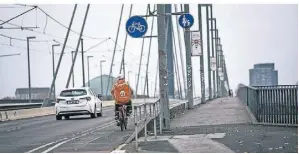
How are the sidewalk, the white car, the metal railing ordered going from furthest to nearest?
the white car < the metal railing < the sidewalk

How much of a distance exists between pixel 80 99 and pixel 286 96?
12.0 metres

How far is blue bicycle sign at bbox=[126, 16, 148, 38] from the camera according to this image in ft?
52.1

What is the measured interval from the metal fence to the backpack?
157 inches

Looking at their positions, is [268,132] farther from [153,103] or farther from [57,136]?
[57,136]

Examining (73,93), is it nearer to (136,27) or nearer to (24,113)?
(24,113)

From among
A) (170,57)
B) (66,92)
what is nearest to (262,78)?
(170,57)

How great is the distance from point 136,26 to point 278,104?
4.77 m

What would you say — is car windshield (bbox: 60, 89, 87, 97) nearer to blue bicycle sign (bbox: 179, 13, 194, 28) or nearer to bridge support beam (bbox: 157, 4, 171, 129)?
blue bicycle sign (bbox: 179, 13, 194, 28)

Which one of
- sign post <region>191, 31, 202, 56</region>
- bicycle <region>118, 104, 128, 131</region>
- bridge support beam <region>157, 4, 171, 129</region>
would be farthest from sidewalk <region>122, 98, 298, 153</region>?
sign post <region>191, 31, 202, 56</region>

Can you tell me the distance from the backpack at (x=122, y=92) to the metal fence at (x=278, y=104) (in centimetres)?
399

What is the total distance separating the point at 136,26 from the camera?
1593 cm

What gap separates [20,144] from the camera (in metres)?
14.7

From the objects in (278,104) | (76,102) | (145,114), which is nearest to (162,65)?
(145,114)

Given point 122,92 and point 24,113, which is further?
point 24,113
